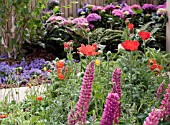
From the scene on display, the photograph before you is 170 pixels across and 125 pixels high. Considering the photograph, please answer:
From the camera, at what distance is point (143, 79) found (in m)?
3.78

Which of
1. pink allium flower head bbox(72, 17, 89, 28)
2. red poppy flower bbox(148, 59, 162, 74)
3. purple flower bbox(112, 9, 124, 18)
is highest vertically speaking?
purple flower bbox(112, 9, 124, 18)

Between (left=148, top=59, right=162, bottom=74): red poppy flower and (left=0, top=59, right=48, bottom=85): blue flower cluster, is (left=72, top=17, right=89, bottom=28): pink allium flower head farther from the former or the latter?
(left=148, top=59, right=162, bottom=74): red poppy flower

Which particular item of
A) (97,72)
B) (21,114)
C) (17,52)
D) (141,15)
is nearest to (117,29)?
(141,15)

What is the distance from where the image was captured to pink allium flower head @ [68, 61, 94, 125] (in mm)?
1689

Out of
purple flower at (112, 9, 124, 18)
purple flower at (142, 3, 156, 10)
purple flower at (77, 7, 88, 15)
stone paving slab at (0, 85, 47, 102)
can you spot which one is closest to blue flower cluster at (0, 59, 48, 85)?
stone paving slab at (0, 85, 47, 102)

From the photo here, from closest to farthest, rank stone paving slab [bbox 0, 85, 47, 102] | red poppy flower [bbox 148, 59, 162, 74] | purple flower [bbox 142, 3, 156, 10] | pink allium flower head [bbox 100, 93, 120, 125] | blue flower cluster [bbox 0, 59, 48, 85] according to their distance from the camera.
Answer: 1. pink allium flower head [bbox 100, 93, 120, 125]
2. red poppy flower [bbox 148, 59, 162, 74]
3. stone paving slab [bbox 0, 85, 47, 102]
4. blue flower cluster [bbox 0, 59, 48, 85]
5. purple flower [bbox 142, 3, 156, 10]

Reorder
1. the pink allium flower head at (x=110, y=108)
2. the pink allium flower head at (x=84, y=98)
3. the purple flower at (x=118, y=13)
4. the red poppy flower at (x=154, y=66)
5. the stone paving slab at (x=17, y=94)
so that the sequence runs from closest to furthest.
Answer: the pink allium flower head at (x=110, y=108) → the pink allium flower head at (x=84, y=98) → the red poppy flower at (x=154, y=66) → the stone paving slab at (x=17, y=94) → the purple flower at (x=118, y=13)

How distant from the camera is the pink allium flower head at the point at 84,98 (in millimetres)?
1689

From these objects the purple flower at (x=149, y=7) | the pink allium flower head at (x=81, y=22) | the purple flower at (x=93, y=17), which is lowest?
the pink allium flower head at (x=81, y=22)

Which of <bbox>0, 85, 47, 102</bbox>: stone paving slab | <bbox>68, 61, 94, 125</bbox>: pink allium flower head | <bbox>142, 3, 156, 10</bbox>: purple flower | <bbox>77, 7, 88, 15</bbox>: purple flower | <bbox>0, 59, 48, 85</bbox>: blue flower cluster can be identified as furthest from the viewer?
<bbox>142, 3, 156, 10</bbox>: purple flower

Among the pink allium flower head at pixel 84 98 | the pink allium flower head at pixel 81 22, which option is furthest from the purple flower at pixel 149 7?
the pink allium flower head at pixel 84 98

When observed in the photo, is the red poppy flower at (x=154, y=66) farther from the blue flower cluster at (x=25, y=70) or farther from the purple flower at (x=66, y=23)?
the purple flower at (x=66, y=23)

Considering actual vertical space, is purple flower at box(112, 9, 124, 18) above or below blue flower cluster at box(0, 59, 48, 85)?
above

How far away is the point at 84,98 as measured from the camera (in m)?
1.72
